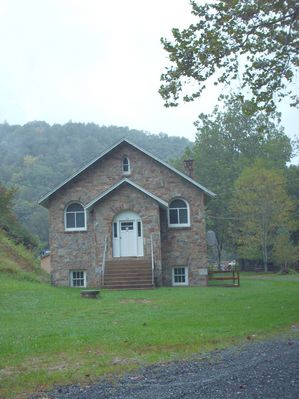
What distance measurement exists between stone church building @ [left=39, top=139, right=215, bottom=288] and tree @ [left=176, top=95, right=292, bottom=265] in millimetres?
25543

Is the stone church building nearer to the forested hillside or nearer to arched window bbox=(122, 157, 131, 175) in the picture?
arched window bbox=(122, 157, 131, 175)

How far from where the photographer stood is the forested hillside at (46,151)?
84562 mm

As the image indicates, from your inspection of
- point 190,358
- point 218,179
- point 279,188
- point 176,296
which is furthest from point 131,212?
point 218,179

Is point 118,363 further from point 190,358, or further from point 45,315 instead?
point 45,315

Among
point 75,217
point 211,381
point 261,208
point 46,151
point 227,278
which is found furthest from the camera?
point 46,151

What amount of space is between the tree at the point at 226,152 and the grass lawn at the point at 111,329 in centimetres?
3398

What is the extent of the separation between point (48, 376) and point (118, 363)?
1363 millimetres

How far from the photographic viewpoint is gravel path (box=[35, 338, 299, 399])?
23.3ft

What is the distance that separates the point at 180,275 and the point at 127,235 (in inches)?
143

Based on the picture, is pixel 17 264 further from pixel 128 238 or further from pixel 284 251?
pixel 284 251

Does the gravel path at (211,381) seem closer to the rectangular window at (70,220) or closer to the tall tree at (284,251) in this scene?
the rectangular window at (70,220)

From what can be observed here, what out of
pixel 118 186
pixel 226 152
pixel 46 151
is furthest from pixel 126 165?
pixel 46 151

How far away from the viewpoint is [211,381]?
25.4 ft

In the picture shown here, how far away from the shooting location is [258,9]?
43.7 ft
